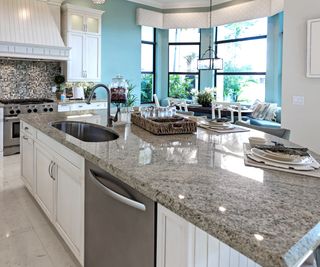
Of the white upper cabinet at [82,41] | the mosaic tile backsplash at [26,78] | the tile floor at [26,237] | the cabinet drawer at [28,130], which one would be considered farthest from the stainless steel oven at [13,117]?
the cabinet drawer at [28,130]

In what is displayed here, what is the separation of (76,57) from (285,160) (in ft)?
18.4

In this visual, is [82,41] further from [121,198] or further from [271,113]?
[121,198]

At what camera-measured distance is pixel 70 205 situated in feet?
7.02

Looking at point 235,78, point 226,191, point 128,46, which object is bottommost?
point 226,191

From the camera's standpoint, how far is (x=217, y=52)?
8453 mm

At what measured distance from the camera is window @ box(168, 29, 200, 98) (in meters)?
8.75

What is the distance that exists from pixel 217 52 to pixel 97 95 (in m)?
3.64

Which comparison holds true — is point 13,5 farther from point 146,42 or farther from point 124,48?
point 146,42

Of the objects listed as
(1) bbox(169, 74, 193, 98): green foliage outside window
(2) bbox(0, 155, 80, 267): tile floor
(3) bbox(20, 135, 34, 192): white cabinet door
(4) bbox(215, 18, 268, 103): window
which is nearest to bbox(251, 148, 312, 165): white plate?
(2) bbox(0, 155, 80, 267): tile floor

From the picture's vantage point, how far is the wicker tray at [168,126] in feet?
7.56

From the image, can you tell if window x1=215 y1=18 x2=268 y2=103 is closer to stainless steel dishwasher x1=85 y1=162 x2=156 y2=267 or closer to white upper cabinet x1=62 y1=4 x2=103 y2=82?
white upper cabinet x1=62 y1=4 x2=103 y2=82

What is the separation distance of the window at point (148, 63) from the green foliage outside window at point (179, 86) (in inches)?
23.4

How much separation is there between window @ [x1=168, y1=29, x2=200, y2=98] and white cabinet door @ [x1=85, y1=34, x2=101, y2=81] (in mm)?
2886

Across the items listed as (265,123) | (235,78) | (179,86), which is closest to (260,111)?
(265,123)
